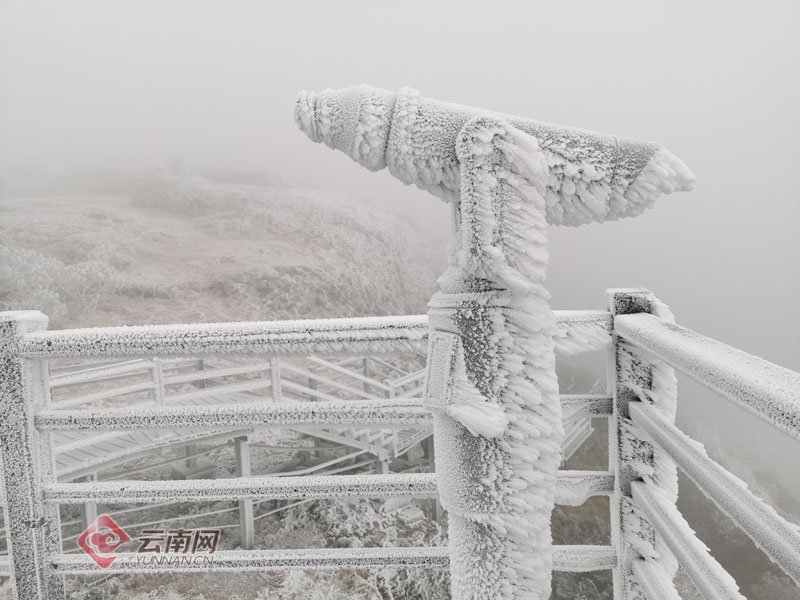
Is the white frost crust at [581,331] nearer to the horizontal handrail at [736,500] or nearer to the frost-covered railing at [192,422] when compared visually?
the frost-covered railing at [192,422]

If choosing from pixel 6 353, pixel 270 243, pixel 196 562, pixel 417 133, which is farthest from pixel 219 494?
pixel 270 243

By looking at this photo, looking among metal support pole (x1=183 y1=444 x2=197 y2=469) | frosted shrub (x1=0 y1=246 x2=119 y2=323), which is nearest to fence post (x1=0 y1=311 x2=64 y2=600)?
metal support pole (x1=183 y1=444 x2=197 y2=469)

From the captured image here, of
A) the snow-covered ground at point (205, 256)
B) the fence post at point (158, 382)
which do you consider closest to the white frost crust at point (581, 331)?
the fence post at point (158, 382)

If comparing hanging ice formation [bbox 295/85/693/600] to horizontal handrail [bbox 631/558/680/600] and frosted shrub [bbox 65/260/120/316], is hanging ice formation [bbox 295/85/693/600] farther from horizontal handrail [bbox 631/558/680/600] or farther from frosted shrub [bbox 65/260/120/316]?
frosted shrub [bbox 65/260/120/316]

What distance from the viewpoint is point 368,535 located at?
334 centimetres

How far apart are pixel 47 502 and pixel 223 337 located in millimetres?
404

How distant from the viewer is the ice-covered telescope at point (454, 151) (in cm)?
63

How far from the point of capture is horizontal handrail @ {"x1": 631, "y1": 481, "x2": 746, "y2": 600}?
0.53 meters

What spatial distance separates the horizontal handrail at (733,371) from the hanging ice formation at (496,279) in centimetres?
15

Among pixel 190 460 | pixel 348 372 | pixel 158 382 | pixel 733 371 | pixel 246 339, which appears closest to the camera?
pixel 733 371

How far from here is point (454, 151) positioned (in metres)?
0.62

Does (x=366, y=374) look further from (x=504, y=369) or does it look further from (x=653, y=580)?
(x=504, y=369)

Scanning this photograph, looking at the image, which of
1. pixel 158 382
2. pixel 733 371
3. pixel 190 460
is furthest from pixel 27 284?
pixel 733 371

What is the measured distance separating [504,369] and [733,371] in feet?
0.77
